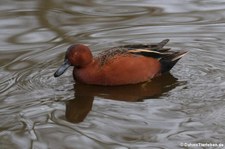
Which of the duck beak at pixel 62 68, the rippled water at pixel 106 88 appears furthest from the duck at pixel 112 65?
the rippled water at pixel 106 88

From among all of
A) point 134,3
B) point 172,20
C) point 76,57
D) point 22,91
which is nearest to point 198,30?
point 172,20

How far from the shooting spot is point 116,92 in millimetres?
7441

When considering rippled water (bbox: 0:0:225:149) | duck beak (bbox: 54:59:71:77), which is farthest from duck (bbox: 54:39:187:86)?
rippled water (bbox: 0:0:225:149)

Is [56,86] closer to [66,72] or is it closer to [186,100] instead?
[66,72]

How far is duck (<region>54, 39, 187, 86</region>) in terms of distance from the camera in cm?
753

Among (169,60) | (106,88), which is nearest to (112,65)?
(106,88)

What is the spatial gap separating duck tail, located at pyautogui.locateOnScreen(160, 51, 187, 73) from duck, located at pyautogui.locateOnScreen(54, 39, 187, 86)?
0.27 ft

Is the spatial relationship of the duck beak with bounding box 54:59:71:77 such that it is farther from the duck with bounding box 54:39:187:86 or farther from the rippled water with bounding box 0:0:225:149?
the rippled water with bounding box 0:0:225:149

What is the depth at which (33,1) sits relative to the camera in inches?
427

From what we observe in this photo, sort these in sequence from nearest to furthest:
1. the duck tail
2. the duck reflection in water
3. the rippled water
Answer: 1. the rippled water
2. the duck reflection in water
3. the duck tail

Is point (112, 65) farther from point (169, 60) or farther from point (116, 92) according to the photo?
point (169, 60)

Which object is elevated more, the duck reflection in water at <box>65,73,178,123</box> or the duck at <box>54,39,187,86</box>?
the duck at <box>54,39,187,86</box>

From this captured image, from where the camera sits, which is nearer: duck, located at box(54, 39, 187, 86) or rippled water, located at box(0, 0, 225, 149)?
rippled water, located at box(0, 0, 225, 149)

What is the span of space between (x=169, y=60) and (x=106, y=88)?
2.75 ft
